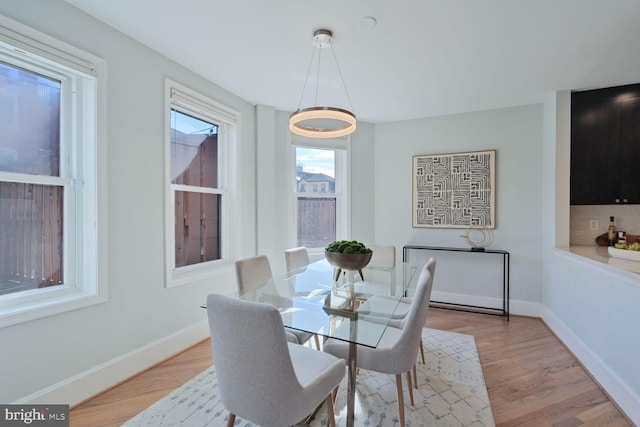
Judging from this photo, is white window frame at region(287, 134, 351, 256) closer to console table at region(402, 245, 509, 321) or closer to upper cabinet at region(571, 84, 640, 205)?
console table at region(402, 245, 509, 321)

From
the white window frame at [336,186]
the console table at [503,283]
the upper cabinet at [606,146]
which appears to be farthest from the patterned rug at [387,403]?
the upper cabinet at [606,146]

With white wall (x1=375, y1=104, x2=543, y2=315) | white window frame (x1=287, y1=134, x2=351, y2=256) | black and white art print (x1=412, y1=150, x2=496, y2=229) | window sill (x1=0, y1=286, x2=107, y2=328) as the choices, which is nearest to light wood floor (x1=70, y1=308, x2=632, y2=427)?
window sill (x1=0, y1=286, x2=107, y2=328)

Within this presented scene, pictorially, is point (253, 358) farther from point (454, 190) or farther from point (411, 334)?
point (454, 190)

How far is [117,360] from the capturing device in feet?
7.14

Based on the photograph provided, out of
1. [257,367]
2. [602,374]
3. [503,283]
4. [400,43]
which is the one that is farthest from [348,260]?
[503,283]

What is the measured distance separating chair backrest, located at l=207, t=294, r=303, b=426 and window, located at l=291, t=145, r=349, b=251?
9.02 ft

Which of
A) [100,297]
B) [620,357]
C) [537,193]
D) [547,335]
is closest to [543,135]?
[537,193]

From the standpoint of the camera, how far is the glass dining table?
5.04ft

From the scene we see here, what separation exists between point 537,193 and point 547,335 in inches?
62.5

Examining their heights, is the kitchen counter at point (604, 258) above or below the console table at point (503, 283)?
above

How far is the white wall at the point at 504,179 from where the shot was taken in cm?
359

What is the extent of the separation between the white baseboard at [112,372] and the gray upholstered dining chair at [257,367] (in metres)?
1.31

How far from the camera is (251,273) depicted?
2.30 meters

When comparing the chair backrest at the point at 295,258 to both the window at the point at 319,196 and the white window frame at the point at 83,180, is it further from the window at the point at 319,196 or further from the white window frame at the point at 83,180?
the white window frame at the point at 83,180
